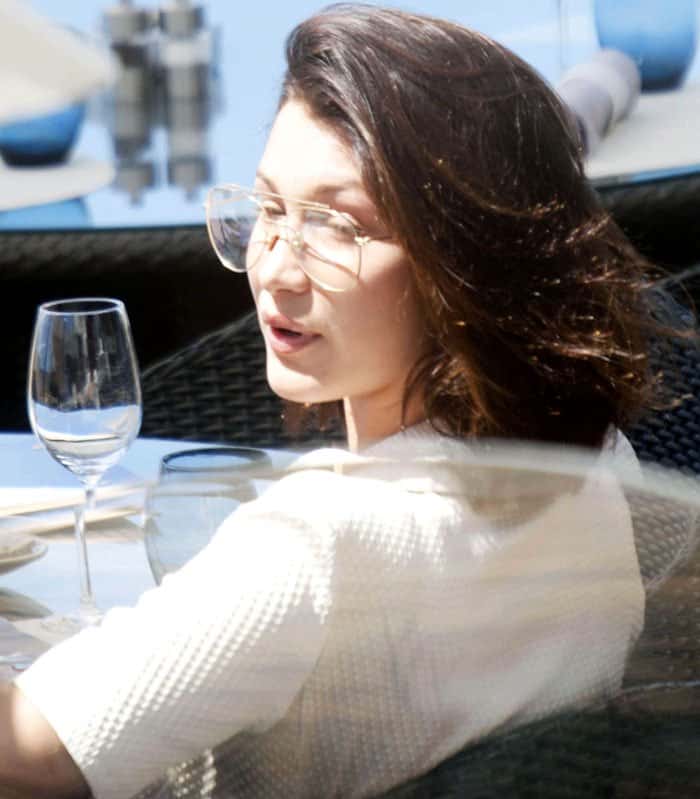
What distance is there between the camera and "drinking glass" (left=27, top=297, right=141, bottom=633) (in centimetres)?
130

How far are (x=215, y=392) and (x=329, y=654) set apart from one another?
3.41 ft

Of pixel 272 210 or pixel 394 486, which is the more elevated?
pixel 272 210

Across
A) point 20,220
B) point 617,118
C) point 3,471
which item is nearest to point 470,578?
point 3,471

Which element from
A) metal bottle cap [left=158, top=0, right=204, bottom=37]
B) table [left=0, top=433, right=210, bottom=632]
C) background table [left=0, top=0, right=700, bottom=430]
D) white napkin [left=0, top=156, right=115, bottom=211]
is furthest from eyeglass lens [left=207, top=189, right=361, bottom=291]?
metal bottle cap [left=158, top=0, right=204, bottom=37]

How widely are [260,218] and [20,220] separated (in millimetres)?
1304

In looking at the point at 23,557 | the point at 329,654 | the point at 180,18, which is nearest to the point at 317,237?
the point at 329,654

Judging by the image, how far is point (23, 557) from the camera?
4.15 feet

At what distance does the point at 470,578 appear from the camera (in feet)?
3.15

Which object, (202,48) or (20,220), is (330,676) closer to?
(20,220)

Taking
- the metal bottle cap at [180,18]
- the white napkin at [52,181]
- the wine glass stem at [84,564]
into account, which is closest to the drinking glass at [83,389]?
the wine glass stem at [84,564]

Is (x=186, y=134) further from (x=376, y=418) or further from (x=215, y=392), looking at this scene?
(x=376, y=418)

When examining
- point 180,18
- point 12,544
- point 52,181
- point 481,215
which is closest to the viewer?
point 481,215

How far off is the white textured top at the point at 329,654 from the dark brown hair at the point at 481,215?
131 mm

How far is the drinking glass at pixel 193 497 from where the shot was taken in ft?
3.56
